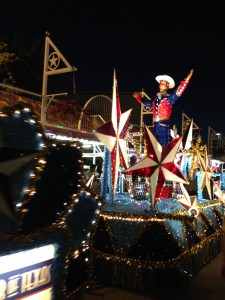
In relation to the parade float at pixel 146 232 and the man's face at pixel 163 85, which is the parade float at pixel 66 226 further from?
the man's face at pixel 163 85

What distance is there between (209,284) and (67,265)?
374 centimetres

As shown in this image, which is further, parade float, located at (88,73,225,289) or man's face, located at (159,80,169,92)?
man's face, located at (159,80,169,92)

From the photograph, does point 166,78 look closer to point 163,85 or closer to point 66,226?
point 163,85

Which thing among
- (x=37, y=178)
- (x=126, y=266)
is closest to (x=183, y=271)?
(x=126, y=266)

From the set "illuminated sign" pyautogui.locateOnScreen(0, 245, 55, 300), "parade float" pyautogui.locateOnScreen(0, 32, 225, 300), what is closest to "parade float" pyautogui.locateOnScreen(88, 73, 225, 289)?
"parade float" pyautogui.locateOnScreen(0, 32, 225, 300)

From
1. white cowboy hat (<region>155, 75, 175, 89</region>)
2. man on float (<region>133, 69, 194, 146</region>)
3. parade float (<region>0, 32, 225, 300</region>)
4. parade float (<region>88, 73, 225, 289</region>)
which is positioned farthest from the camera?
white cowboy hat (<region>155, 75, 175, 89</region>)

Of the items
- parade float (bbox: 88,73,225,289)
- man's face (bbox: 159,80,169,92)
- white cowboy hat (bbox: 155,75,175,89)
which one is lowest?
parade float (bbox: 88,73,225,289)

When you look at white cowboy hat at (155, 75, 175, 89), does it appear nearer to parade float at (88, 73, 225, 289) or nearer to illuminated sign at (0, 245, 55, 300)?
parade float at (88, 73, 225, 289)

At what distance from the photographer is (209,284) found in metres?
5.37

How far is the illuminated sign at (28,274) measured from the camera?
74.6 inches

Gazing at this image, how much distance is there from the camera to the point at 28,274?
2.03m

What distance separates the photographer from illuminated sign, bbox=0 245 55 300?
1.89 metres

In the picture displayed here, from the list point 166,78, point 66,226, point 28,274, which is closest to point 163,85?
point 166,78

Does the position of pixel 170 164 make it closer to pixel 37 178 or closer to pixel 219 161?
→ pixel 37 178
